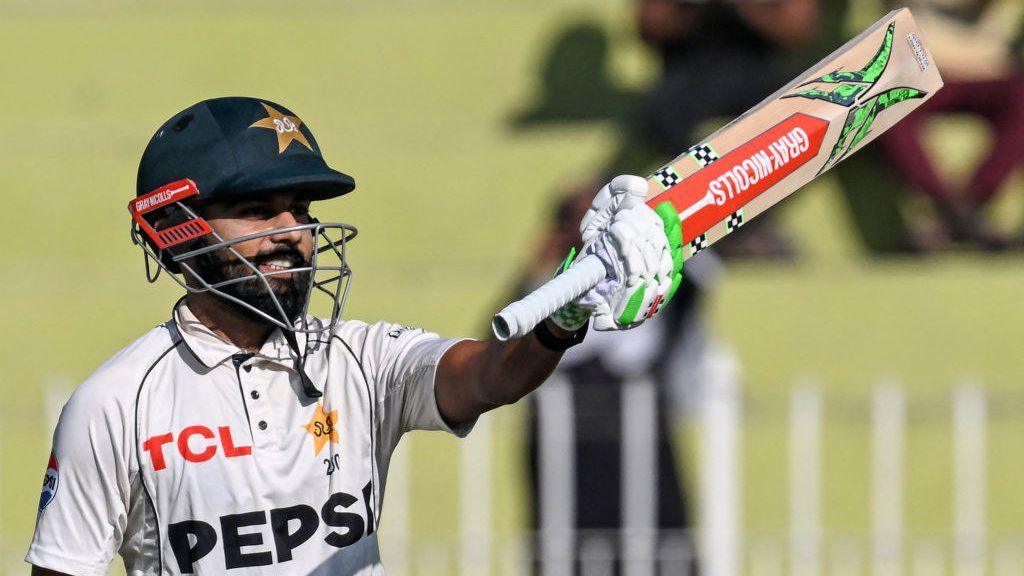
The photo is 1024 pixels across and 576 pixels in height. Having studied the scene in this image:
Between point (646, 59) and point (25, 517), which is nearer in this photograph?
point (25, 517)

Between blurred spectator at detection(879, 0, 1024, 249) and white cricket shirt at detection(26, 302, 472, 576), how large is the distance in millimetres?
4445

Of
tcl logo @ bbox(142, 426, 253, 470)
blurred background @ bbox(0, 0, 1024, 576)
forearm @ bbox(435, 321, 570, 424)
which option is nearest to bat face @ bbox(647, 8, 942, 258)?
forearm @ bbox(435, 321, 570, 424)

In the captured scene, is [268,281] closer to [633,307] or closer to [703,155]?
[633,307]

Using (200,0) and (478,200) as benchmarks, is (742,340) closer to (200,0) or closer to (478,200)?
(478,200)

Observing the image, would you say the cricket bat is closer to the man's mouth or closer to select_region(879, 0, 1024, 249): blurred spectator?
the man's mouth

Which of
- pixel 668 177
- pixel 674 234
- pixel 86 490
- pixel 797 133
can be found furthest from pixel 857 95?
pixel 86 490

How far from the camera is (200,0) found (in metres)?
7.33

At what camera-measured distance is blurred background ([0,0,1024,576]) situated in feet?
18.0

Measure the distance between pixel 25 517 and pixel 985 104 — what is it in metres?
4.17

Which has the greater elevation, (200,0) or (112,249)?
(200,0)

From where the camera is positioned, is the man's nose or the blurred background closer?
the man's nose

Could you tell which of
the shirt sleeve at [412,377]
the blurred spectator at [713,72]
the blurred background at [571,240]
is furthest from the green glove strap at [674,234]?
the blurred spectator at [713,72]

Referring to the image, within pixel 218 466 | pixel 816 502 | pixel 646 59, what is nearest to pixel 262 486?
pixel 218 466

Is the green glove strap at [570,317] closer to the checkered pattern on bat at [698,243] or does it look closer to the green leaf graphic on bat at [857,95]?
→ the checkered pattern on bat at [698,243]
